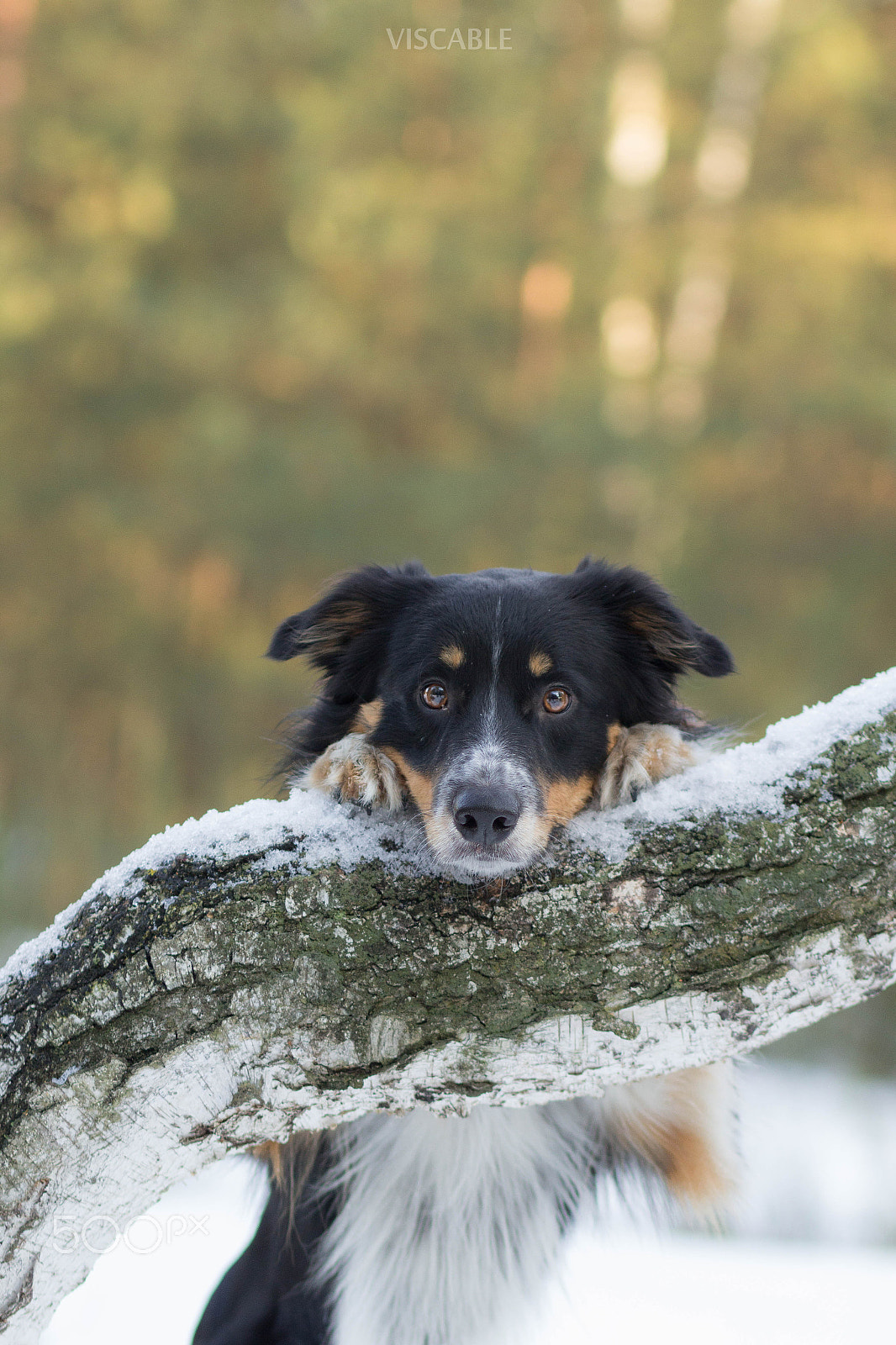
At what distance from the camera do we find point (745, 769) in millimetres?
2072

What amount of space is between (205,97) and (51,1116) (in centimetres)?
1034

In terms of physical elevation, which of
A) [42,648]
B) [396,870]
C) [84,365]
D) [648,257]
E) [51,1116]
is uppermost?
[648,257]

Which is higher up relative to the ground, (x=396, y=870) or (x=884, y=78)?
(x=884, y=78)

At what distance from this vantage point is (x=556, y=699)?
2.83 m

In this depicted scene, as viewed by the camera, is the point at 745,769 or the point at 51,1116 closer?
the point at 51,1116

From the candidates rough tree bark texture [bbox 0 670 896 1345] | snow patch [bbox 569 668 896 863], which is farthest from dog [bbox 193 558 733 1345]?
rough tree bark texture [bbox 0 670 896 1345]

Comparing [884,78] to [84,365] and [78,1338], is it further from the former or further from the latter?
[78,1338]

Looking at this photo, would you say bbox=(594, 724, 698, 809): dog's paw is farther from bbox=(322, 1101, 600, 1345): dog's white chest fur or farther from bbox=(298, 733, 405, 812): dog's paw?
bbox=(322, 1101, 600, 1345): dog's white chest fur

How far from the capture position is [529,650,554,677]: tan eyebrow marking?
284 cm

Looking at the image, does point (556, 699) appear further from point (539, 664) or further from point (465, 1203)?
point (465, 1203)

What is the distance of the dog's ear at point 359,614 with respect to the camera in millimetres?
3168

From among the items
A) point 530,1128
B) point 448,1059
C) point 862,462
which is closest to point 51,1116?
point 448,1059
